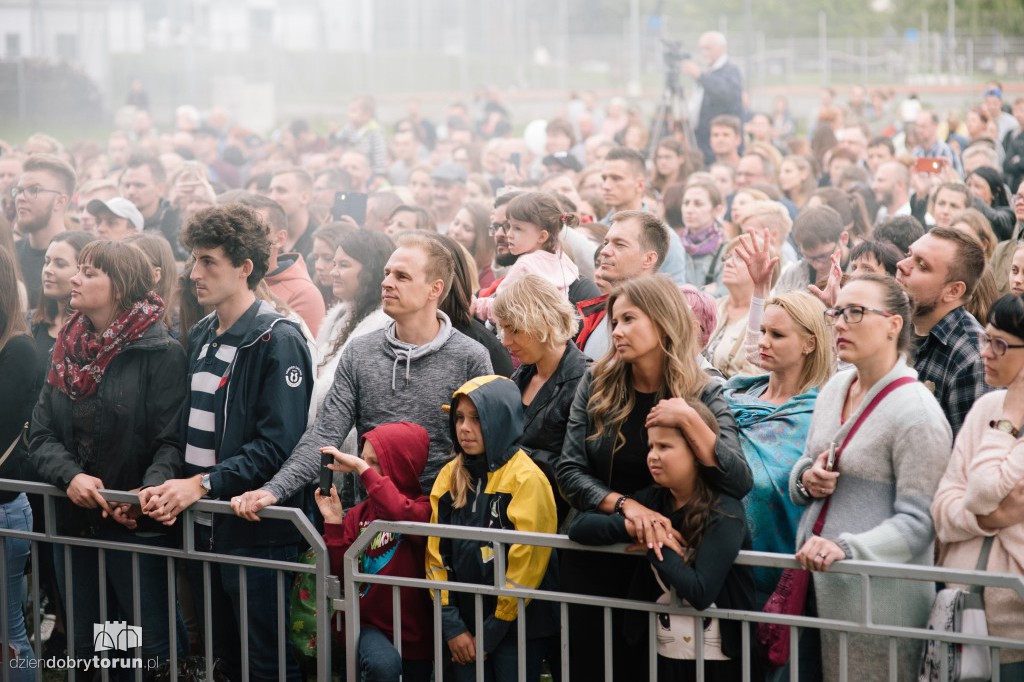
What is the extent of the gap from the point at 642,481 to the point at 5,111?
51.4 ft

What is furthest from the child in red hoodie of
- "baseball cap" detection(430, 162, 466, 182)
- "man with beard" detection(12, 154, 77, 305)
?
"baseball cap" detection(430, 162, 466, 182)

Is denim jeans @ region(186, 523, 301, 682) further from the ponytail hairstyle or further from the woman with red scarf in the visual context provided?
the ponytail hairstyle

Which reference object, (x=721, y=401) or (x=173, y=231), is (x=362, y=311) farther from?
(x=173, y=231)

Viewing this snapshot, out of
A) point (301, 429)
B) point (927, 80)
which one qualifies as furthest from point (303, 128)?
point (927, 80)

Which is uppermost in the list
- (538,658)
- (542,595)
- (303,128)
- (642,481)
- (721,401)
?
(303,128)

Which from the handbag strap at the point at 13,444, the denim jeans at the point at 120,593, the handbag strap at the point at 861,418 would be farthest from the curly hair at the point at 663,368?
the handbag strap at the point at 13,444

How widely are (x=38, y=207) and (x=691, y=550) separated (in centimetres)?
503

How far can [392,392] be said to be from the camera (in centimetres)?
430

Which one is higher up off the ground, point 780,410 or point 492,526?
point 780,410

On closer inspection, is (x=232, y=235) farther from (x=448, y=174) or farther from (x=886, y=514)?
(x=448, y=174)

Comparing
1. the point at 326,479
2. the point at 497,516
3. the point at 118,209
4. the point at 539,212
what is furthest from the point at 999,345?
the point at 118,209

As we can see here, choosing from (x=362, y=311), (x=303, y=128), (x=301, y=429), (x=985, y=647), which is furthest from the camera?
(x=303, y=128)

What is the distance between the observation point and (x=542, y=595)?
364cm

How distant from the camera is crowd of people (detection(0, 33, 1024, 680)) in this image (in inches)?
135
